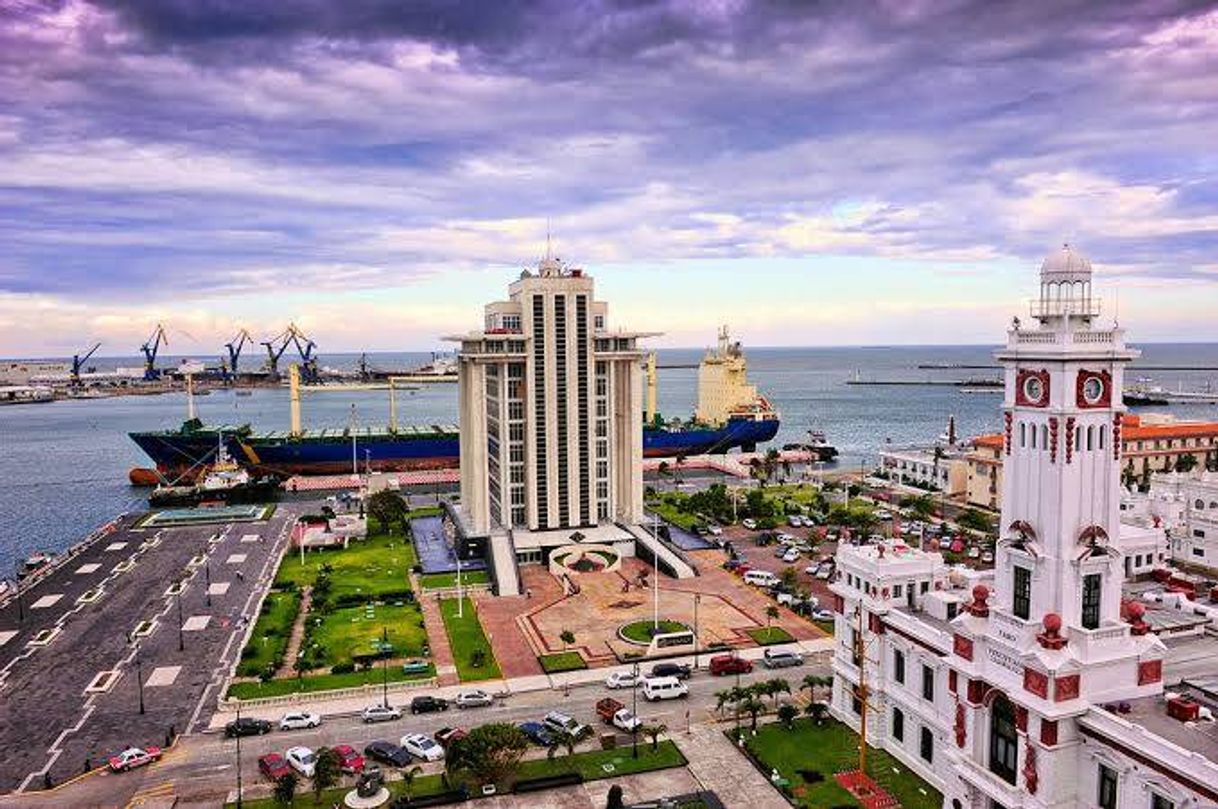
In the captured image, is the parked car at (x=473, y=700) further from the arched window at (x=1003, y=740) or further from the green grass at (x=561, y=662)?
the arched window at (x=1003, y=740)

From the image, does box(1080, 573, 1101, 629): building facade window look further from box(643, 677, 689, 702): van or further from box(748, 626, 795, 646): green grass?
box(748, 626, 795, 646): green grass

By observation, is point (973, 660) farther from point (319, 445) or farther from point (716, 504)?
point (319, 445)

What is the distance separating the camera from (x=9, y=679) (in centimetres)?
5650

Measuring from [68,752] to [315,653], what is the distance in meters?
15.8

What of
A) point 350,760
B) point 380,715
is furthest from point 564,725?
point 350,760

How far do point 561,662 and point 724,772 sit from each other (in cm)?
1747

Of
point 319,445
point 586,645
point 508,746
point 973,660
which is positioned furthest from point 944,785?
point 319,445

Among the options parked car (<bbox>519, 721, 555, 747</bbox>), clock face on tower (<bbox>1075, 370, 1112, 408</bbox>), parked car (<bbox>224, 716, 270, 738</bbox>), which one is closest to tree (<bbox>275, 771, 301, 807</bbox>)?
parked car (<bbox>224, 716, 270, 738</bbox>)

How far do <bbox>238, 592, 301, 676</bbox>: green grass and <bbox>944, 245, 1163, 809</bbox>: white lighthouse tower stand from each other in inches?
1728

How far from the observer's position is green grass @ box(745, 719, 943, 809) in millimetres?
40344

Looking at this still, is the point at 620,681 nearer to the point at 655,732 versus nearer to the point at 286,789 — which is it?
the point at 655,732

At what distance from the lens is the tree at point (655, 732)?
148 feet

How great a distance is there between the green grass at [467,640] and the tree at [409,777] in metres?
12.5

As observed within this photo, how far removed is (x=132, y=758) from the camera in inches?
1751
